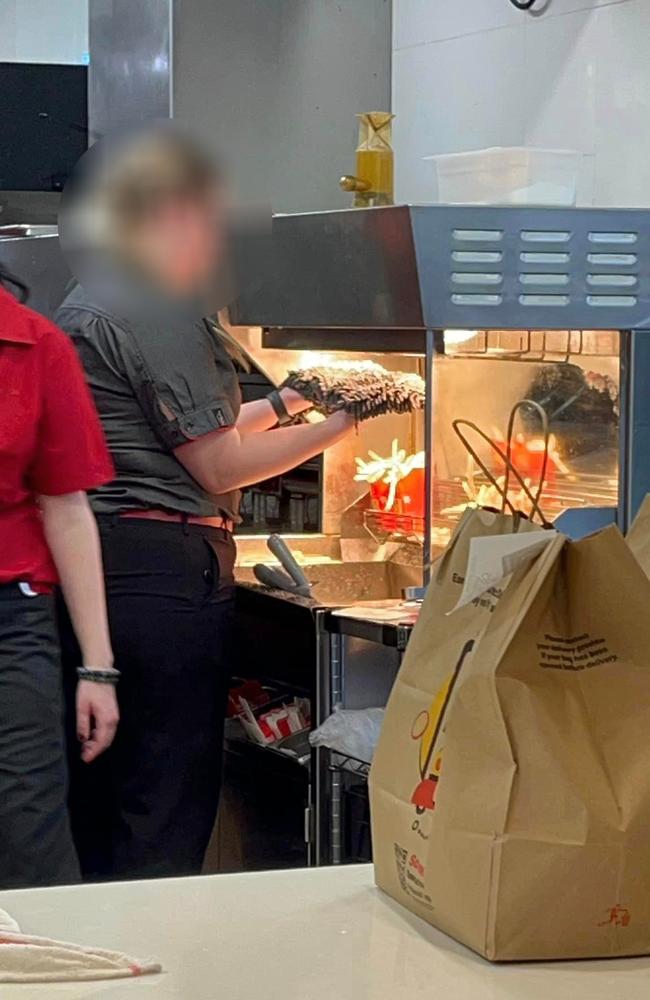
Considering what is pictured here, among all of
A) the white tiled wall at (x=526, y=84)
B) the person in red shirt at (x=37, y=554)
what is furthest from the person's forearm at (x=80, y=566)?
the white tiled wall at (x=526, y=84)

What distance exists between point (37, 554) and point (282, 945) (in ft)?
3.88

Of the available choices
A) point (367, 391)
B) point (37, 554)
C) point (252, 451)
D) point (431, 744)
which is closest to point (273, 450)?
point (252, 451)

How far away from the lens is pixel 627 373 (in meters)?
2.48

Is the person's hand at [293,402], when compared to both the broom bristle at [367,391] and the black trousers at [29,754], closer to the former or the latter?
the broom bristle at [367,391]

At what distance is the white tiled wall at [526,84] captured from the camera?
267 centimetres

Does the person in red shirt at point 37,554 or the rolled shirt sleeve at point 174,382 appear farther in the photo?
the rolled shirt sleeve at point 174,382

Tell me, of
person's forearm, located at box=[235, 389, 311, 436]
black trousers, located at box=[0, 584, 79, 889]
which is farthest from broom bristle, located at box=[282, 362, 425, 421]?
black trousers, located at box=[0, 584, 79, 889]

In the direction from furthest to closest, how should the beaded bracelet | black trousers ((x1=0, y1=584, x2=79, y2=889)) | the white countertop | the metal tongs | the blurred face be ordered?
the metal tongs < the blurred face < the beaded bracelet < black trousers ((x1=0, y1=584, x2=79, y2=889)) < the white countertop

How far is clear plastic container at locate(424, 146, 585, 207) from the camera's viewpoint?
8.39 ft

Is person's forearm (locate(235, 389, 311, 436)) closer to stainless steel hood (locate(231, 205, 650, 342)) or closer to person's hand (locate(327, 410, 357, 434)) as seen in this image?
person's hand (locate(327, 410, 357, 434))

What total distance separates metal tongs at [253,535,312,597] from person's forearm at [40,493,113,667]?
1.67 feet

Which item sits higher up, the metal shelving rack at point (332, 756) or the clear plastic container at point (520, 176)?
the clear plastic container at point (520, 176)

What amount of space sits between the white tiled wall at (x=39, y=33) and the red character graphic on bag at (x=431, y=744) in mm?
4449

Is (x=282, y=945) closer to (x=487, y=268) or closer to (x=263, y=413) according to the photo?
(x=487, y=268)
